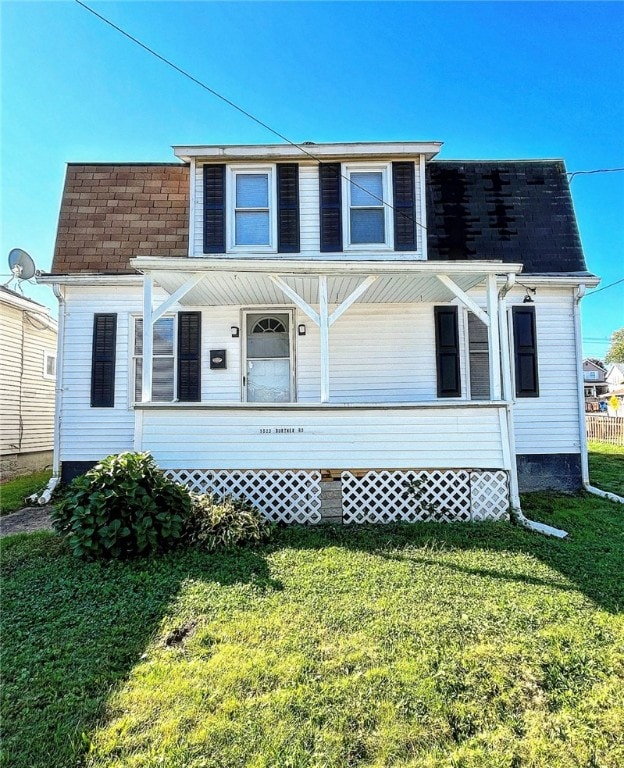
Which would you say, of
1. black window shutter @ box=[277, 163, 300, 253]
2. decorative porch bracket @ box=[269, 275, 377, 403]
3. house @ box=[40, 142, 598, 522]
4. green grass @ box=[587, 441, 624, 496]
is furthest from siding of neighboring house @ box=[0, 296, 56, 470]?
green grass @ box=[587, 441, 624, 496]

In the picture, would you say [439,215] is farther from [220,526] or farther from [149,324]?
[220,526]

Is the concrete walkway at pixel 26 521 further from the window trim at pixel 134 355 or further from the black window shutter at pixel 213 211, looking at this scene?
the black window shutter at pixel 213 211

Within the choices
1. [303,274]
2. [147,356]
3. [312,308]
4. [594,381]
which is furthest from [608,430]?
[594,381]

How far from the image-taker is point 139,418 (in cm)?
561

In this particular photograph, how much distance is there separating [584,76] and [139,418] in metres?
10.7

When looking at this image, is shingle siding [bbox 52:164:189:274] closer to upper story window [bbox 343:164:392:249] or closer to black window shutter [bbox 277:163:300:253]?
black window shutter [bbox 277:163:300:253]

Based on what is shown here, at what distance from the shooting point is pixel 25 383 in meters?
10.3

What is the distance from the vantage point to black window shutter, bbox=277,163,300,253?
7.41m

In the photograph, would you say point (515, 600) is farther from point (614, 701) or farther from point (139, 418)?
point (139, 418)

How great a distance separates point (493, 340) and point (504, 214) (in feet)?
10.7

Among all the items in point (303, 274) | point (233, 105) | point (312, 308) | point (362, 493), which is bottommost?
point (362, 493)

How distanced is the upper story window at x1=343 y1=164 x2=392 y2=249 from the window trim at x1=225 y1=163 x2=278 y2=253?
1206 mm

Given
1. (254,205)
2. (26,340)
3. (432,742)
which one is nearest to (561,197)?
(254,205)

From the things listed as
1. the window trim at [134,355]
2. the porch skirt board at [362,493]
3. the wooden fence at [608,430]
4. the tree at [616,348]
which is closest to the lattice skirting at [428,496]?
the porch skirt board at [362,493]
